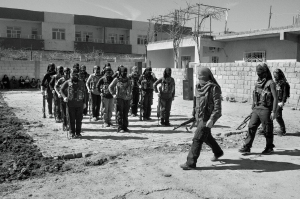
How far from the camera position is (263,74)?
20.1 feet

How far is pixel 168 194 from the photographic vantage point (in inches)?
166

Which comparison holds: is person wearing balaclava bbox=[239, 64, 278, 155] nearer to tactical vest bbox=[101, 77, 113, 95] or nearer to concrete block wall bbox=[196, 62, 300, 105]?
tactical vest bbox=[101, 77, 113, 95]

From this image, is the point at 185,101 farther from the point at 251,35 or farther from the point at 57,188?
the point at 57,188

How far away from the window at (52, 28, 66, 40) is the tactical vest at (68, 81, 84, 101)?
3332cm

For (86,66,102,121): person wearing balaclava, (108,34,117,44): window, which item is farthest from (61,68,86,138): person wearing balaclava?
(108,34,117,44): window

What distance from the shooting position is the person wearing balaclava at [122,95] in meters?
8.49

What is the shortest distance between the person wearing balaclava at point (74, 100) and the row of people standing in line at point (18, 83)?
19.7m

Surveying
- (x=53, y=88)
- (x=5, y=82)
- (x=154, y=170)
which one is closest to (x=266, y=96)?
(x=154, y=170)

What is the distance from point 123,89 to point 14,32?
33.7 metres

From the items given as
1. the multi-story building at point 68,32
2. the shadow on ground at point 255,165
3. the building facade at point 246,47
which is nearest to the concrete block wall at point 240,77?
the building facade at point 246,47

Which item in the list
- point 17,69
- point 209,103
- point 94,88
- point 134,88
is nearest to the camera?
point 209,103

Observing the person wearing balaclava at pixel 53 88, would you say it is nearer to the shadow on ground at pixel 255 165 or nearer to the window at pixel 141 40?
the shadow on ground at pixel 255 165

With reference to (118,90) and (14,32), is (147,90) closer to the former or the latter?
(118,90)

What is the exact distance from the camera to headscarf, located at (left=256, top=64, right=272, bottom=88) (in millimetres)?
6090
